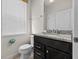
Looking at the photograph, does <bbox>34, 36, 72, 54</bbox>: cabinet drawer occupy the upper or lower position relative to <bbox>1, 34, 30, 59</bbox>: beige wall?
upper

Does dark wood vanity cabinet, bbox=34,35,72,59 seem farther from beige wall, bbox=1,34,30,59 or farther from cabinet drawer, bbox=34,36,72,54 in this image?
beige wall, bbox=1,34,30,59

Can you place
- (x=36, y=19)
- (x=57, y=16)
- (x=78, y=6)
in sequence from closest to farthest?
(x=78, y=6) → (x=57, y=16) → (x=36, y=19)

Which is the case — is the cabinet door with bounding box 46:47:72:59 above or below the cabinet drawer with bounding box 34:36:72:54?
below

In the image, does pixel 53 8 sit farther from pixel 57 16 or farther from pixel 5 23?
pixel 5 23

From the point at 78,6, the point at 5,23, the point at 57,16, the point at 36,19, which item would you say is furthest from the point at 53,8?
the point at 78,6

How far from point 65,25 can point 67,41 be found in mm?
922

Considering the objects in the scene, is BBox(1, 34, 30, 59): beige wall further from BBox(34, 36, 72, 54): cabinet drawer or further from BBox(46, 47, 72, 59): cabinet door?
BBox(46, 47, 72, 59): cabinet door

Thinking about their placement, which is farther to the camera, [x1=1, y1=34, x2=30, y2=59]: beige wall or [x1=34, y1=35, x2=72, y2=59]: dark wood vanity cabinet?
[x1=1, y1=34, x2=30, y2=59]: beige wall

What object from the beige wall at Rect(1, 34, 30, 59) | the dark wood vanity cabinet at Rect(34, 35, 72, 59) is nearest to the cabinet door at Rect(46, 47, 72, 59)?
the dark wood vanity cabinet at Rect(34, 35, 72, 59)

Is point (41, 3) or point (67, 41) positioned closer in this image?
point (67, 41)

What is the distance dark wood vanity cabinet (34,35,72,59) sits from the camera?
51.4 inches

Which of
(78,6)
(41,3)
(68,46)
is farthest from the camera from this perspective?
(41,3)

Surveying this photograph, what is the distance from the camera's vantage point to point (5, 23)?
2.70m

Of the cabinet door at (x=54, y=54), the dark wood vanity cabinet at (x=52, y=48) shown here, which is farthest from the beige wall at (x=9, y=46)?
the cabinet door at (x=54, y=54)
